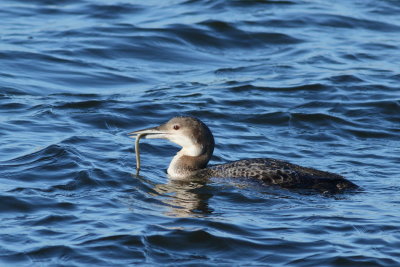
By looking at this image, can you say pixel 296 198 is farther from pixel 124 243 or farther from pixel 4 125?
pixel 4 125

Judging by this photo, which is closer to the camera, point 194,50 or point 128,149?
point 128,149

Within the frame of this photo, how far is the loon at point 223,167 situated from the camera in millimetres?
10984

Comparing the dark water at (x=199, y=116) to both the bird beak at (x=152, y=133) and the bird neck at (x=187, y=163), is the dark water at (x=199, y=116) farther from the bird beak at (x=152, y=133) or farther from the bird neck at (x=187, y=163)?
the bird beak at (x=152, y=133)

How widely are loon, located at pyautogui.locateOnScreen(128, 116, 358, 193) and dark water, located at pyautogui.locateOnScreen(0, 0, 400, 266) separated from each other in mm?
178

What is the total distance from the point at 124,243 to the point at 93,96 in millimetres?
6754

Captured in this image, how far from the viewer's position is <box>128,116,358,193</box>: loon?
11.0 metres

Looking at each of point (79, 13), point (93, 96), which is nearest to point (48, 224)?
point (93, 96)

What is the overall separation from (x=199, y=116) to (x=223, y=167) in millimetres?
3135

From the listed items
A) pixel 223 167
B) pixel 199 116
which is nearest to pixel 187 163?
pixel 223 167

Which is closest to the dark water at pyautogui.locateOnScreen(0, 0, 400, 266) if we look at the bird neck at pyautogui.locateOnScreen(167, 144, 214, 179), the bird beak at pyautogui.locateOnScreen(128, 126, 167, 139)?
the bird neck at pyautogui.locateOnScreen(167, 144, 214, 179)

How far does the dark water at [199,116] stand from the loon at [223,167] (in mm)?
178

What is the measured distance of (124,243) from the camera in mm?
8867

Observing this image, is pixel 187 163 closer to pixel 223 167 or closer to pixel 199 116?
pixel 223 167

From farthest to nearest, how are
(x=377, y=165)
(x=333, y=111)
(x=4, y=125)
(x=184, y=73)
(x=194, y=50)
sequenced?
(x=194, y=50)
(x=184, y=73)
(x=333, y=111)
(x=4, y=125)
(x=377, y=165)
